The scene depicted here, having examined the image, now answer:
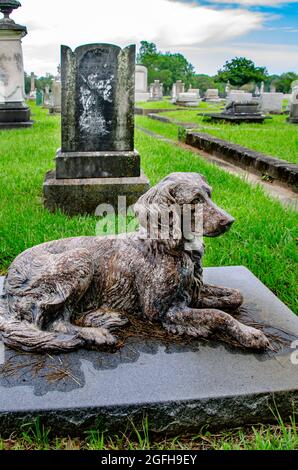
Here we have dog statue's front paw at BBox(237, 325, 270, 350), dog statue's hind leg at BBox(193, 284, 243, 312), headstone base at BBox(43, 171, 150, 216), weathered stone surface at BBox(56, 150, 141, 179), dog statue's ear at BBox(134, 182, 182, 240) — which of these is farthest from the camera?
weathered stone surface at BBox(56, 150, 141, 179)

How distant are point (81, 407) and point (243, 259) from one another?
2444 mm

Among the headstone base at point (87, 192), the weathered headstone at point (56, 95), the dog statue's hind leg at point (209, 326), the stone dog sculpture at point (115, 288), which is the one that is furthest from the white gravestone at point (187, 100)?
the dog statue's hind leg at point (209, 326)

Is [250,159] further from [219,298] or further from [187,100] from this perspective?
[187,100]

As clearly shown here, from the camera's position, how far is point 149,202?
2537 mm

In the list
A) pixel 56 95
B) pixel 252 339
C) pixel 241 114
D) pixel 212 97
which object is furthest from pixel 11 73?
pixel 212 97

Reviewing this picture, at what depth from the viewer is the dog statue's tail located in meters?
2.53

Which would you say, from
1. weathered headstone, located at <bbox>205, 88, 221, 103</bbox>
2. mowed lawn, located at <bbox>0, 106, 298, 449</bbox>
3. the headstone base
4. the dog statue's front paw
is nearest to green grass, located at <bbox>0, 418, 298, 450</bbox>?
mowed lawn, located at <bbox>0, 106, 298, 449</bbox>

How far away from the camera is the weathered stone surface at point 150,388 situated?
222 centimetres

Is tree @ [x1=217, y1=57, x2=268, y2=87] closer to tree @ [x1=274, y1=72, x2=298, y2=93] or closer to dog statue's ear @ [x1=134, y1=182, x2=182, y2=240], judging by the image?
tree @ [x1=274, y1=72, x2=298, y2=93]

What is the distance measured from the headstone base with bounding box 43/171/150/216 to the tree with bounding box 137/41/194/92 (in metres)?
65.3

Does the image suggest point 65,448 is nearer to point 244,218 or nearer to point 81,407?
point 81,407

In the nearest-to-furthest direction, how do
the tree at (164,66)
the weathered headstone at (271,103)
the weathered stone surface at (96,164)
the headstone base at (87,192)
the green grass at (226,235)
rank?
the green grass at (226,235) < the headstone base at (87,192) < the weathered stone surface at (96,164) < the weathered headstone at (271,103) < the tree at (164,66)

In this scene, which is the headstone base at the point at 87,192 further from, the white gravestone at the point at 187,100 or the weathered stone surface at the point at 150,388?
the white gravestone at the point at 187,100
